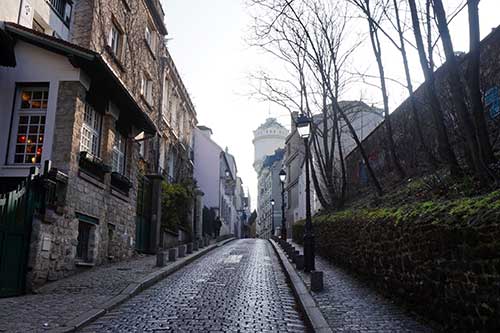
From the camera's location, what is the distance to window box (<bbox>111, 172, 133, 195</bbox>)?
13.4m

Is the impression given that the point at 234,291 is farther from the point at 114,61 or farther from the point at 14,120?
the point at 114,61

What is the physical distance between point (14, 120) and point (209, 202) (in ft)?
102

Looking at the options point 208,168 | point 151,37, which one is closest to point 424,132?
point 151,37

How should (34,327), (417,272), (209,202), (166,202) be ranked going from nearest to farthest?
1. (34,327)
2. (417,272)
3. (166,202)
4. (209,202)

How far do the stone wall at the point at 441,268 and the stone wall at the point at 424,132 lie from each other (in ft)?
9.51

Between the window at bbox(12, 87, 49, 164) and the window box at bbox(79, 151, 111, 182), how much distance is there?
999 millimetres

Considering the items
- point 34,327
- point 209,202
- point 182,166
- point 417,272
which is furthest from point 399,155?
point 209,202

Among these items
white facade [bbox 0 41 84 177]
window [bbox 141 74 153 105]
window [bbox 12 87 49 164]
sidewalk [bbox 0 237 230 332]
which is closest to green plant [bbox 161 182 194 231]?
window [bbox 141 74 153 105]

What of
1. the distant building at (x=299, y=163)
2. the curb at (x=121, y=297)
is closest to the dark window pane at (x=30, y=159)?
the curb at (x=121, y=297)

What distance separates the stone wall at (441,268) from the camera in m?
4.39

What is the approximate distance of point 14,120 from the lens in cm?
1091

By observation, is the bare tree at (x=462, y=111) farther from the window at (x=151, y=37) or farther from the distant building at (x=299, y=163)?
the distant building at (x=299, y=163)

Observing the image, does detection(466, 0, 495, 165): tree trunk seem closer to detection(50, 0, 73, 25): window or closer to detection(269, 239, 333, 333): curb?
detection(269, 239, 333, 333): curb

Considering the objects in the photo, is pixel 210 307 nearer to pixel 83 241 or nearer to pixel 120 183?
pixel 83 241
